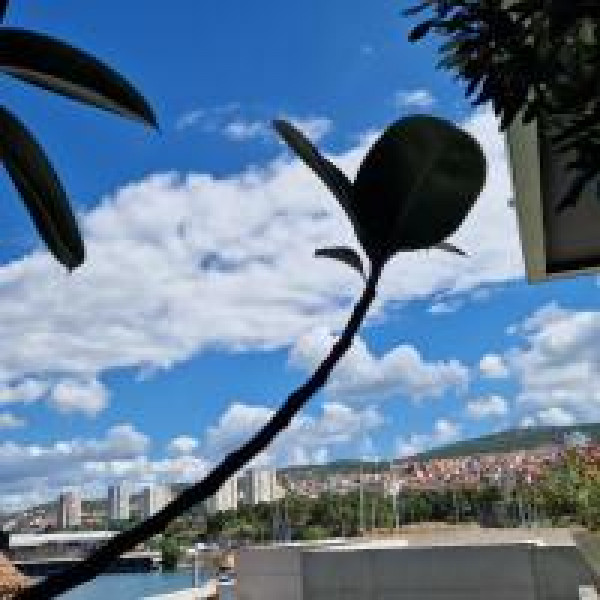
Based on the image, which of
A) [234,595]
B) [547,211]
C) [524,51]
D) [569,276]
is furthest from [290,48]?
[234,595]

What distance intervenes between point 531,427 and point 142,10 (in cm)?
9162

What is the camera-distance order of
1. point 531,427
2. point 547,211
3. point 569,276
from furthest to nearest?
1. point 531,427
2. point 569,276
3. point 547,211

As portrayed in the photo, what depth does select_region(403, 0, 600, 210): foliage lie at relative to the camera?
3.96ft

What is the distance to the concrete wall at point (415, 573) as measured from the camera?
41.2 ft

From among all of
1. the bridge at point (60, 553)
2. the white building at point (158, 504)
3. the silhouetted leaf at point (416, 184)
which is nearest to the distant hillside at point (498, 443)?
the bridge at point (60, 553)

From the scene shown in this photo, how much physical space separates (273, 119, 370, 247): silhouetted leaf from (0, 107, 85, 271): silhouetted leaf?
0.59 feet

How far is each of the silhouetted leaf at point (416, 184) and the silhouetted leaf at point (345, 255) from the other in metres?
0.01

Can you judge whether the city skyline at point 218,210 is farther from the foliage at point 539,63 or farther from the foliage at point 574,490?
the foliage at point 574,490

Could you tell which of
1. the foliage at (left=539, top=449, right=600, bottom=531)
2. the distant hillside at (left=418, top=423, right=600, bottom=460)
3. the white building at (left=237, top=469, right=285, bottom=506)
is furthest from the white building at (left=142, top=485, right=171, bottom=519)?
the distant hillside at (left=418, top=423, right=600, bottom=460)

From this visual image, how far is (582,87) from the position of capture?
4.03 feet

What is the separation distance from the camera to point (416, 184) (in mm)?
739

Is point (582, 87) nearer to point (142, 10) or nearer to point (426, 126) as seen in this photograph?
point (426, 126)

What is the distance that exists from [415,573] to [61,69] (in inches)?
528

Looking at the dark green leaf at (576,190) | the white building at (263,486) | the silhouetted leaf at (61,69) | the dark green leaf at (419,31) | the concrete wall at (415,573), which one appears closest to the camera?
the silhouetted leaf at (61,69)
